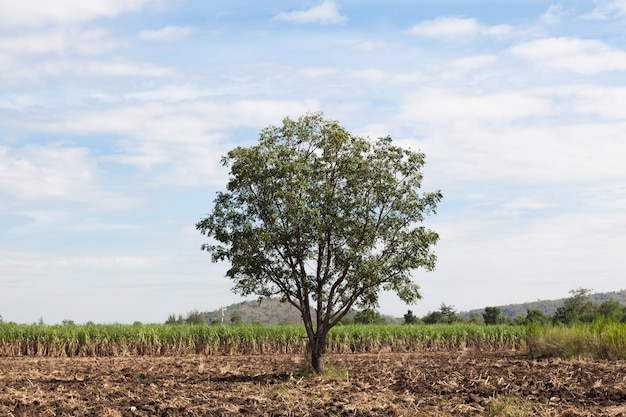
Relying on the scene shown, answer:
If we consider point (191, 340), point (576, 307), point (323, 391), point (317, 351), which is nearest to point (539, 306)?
point (576, 307)

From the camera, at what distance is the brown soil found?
44.8 feet

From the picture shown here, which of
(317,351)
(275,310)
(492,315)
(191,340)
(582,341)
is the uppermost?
(275,310)

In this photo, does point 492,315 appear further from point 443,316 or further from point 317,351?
point 317,351

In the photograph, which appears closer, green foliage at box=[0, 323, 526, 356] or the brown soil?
the brown soil

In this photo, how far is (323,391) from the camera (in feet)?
52.1

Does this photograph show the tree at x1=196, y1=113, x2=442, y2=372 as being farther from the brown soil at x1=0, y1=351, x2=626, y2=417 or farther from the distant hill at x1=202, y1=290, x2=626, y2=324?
the distant hill at x1=202, y1=290, x2=626, y2=324

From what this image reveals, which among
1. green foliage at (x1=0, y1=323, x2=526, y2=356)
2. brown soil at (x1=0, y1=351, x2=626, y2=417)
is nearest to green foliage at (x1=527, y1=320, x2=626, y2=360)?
brown soil at (x1=0, y1=351, x2=626, y2=417)

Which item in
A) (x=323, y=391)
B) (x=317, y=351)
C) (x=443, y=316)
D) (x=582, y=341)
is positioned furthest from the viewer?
(x=443, y=316)

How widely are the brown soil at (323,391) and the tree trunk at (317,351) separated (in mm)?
370

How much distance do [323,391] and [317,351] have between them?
4.09 m

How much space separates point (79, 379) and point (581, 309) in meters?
57.6

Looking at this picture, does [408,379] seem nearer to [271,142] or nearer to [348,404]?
[348,404]

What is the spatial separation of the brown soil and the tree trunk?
0.37 m

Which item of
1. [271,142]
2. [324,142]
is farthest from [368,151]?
[271,142]
